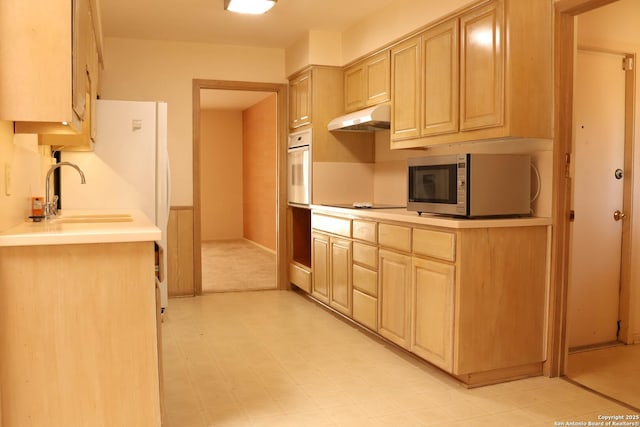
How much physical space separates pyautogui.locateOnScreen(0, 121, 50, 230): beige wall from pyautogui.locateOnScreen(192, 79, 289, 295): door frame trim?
2.16 m

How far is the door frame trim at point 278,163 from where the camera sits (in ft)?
17.7

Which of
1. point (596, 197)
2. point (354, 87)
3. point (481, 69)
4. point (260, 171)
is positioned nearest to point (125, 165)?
point (354, 87)

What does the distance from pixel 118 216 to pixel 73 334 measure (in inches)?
56.6

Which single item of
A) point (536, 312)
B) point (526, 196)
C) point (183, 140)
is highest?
point (183, 140)

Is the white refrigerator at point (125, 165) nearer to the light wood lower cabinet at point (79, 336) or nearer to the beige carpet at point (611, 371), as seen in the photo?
the light wood lower cabinet at point (79, 336)

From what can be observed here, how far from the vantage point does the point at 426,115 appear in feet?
11.8

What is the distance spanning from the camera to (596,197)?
3580 mm

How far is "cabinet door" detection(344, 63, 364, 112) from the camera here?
4.66m

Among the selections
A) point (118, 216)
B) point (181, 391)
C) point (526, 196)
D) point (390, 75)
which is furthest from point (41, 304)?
point (390, 75)

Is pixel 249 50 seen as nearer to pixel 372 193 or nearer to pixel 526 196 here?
pixel 372 193

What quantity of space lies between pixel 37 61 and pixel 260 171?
7307 mm

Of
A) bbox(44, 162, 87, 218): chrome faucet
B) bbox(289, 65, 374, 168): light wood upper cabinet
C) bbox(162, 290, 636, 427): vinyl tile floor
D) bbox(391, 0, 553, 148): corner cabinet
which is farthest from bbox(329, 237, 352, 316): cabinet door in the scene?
bbox(44, 162, 87, 218): chrome faucet

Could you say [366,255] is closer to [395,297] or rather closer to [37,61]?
[395,297]

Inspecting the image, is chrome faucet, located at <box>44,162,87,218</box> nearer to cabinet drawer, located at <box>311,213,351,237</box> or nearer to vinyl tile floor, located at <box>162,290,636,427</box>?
vinyl tile floor, located at <box>162,290,636,427</box>
